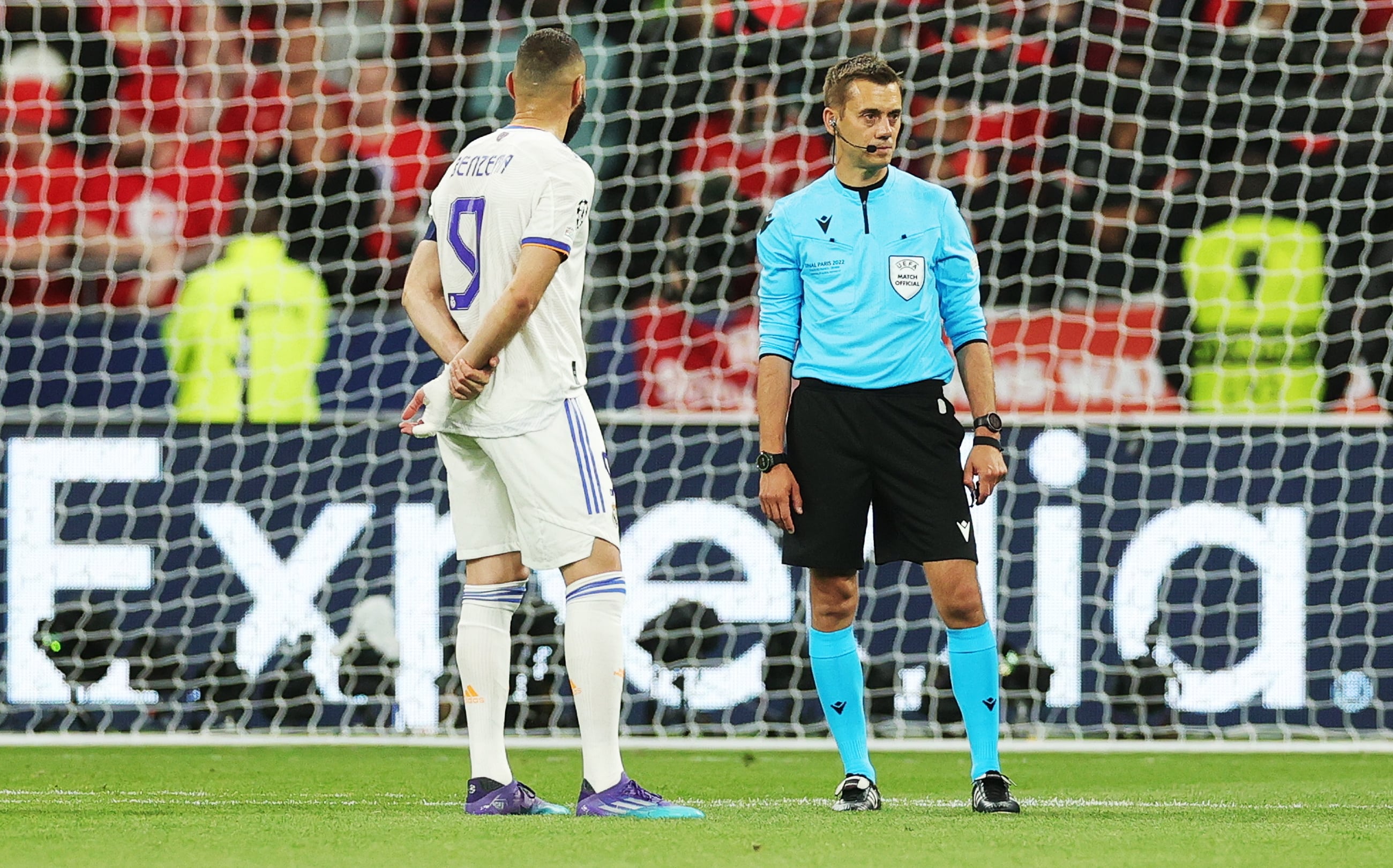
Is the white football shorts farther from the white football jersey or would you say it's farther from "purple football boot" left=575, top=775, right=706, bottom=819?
"purple football boot" left=575, top=775, right=706, bottom=819

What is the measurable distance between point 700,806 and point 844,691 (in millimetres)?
460

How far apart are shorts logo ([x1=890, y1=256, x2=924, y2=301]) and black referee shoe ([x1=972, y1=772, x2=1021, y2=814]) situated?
91 centimetres

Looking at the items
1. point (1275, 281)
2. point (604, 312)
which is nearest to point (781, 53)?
point (604, 312)

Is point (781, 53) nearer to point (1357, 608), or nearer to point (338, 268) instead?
point (338, 268)

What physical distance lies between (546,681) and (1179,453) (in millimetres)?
2005

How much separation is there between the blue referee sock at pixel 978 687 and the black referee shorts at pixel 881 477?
0.54ft

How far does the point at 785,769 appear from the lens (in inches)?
193

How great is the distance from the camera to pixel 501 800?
328 centimetres

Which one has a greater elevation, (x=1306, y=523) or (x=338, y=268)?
(x=338, y=268)

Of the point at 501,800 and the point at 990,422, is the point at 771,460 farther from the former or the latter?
the point at 501,800

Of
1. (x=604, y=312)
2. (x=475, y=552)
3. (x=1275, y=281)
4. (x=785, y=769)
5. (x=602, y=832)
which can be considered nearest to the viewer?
(x=602, y=832)

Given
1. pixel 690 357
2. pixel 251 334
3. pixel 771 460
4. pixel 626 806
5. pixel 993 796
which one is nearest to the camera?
pixel 626 806

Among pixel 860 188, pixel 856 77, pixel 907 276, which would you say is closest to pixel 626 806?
pixel 907 276

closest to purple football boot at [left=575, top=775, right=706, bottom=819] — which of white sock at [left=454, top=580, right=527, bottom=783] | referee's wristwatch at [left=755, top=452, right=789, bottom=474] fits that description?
white sock at [left=454, top=580, right=527, bottom=783]
